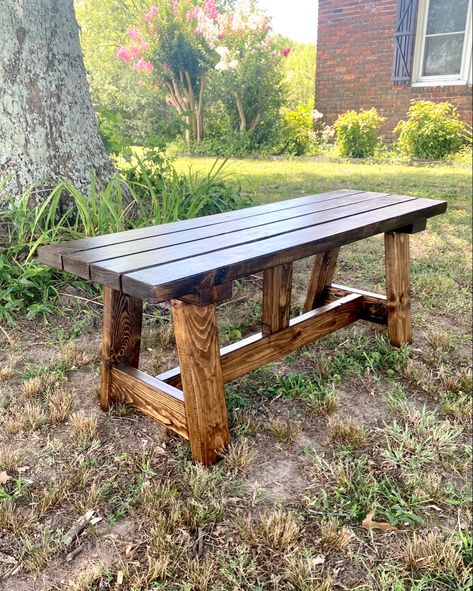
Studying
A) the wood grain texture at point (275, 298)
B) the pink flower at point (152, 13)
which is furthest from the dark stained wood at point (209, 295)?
the pink flower at point (152, 13)

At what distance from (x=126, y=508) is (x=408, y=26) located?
898cm

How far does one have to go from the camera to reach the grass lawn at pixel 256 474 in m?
1.30

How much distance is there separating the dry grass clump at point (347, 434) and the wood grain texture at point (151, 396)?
1.72 feet

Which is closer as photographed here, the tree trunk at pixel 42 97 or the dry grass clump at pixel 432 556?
the dry grass clump at pixel 432 556

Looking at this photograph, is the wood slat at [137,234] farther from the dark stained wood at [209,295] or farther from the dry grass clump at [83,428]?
the dry grass clump at [83,428]

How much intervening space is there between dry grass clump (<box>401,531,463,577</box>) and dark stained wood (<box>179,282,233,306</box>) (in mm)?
821

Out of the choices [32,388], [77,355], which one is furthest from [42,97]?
[32,388]

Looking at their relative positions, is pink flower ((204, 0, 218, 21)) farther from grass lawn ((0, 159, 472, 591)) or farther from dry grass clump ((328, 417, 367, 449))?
dry grass clump ((328, 417, 367, 449))

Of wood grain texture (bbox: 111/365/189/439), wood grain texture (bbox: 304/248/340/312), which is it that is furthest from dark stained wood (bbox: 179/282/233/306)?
wood grain texture (bbox: 304/248/340/312)

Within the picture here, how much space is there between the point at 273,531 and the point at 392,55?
899cm

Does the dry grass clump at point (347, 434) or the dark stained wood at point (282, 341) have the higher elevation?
the dark stained wood at point (282, 341)

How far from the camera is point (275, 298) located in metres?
2.04

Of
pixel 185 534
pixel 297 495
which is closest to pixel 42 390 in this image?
pixel 185 534

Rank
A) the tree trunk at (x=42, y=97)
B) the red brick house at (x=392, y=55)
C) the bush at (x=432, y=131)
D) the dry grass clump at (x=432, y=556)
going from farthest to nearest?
the red brick house at (x=392, y=55) < the bush at (x=432, y=131) < the tree trunk at (x=42, y=97) < the dry grass clump at (x=432, y=556)
